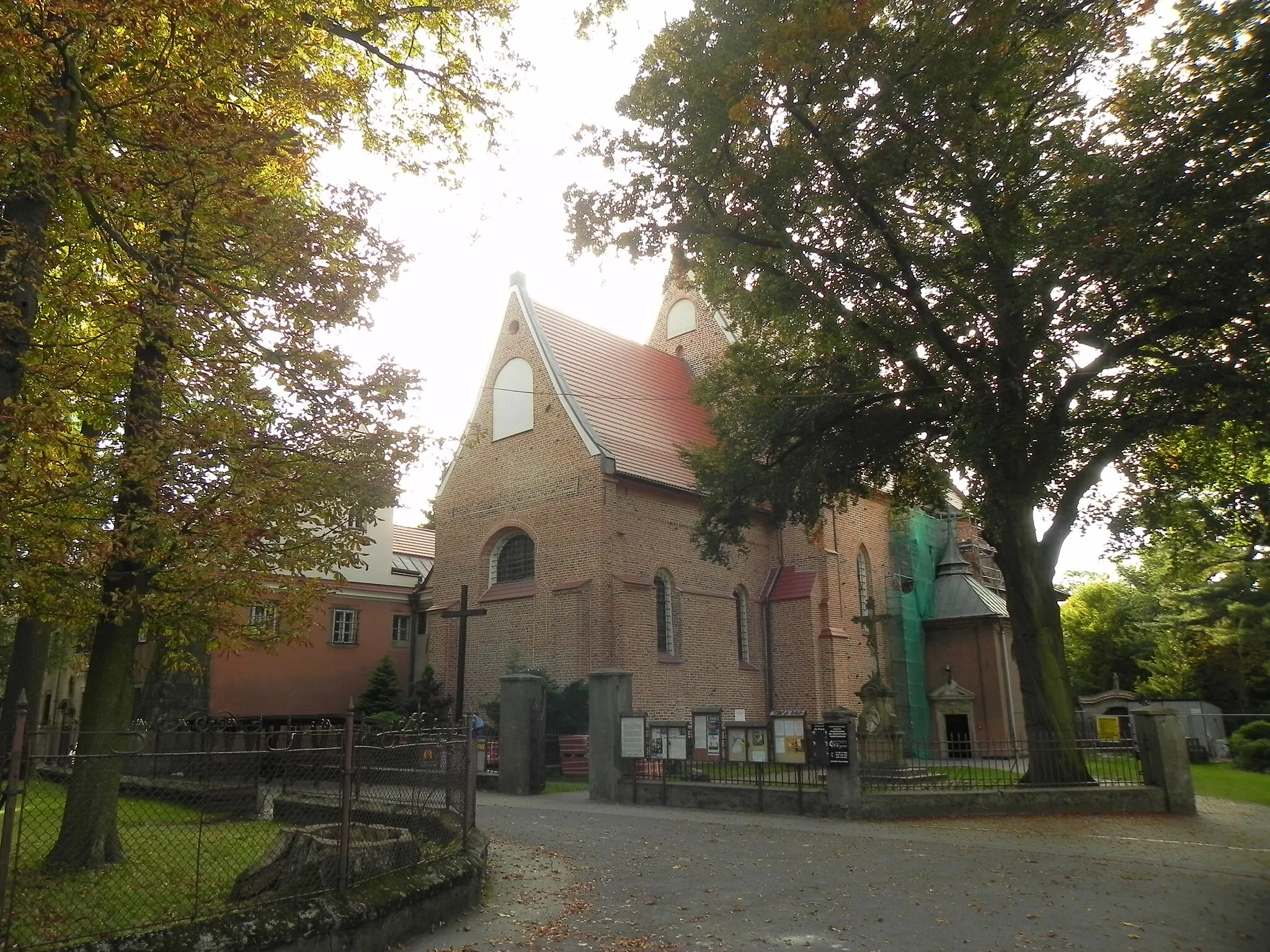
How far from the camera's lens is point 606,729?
15461 mm

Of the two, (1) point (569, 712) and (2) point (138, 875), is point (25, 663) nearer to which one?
(1) point (569, 712)

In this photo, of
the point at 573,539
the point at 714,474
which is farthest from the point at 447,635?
the point at 714,474

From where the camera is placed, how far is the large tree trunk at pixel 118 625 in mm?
7598

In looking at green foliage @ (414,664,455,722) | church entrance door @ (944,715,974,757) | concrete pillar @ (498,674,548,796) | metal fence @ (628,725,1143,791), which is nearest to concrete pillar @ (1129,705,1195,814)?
metal fence @ (628,725,1143,791)

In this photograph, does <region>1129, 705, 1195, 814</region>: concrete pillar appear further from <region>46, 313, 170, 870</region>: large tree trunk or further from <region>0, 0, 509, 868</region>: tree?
<region>46, 313, 170, 870</region>: large tree trunk

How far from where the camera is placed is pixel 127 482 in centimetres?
791

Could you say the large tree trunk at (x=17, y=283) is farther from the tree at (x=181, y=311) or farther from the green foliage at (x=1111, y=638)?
the green foliage at (x=1111, y=638)

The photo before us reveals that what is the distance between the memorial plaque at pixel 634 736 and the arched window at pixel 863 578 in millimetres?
14631

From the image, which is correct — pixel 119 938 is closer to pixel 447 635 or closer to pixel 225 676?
pixel 447 635

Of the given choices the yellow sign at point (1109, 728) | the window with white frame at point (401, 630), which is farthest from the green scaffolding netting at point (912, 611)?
the window with white frame at point (401, 630)

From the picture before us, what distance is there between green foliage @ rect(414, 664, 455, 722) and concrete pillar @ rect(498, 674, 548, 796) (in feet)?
20.4

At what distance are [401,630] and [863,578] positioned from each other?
14.6 metres

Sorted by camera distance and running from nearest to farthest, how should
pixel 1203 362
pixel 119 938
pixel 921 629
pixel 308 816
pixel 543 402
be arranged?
pixel 119 938
pixel 308 816
pixel 1203 362
pixel 543 402
pixel 921 629

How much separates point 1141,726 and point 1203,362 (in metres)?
5.55
